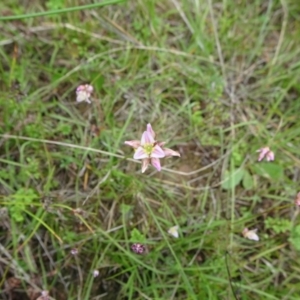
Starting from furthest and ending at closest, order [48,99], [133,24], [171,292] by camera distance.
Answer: [133,24], [48,99], [171,292]

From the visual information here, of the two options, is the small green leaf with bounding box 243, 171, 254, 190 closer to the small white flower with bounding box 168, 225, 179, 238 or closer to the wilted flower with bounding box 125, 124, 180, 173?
the small white flower with bounding box 168, 225, 179, 238

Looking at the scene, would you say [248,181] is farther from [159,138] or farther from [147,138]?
[147,138]

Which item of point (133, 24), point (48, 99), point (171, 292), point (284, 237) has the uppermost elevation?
point (133, 24)

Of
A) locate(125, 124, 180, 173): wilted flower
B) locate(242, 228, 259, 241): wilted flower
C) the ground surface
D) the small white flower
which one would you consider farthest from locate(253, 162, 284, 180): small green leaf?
locate(125, 124, 180, 173): wilted flower

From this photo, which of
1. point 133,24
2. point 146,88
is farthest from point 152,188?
point 133,24

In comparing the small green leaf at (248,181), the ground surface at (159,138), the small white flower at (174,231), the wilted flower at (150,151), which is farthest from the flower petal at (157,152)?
the small green leaf at (248,181)

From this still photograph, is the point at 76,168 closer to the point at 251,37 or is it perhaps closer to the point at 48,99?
the point at 48,99

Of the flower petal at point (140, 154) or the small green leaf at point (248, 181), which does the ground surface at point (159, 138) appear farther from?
the flower petal at point (140, 154)

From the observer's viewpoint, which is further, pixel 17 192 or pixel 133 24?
pixel 133 24
